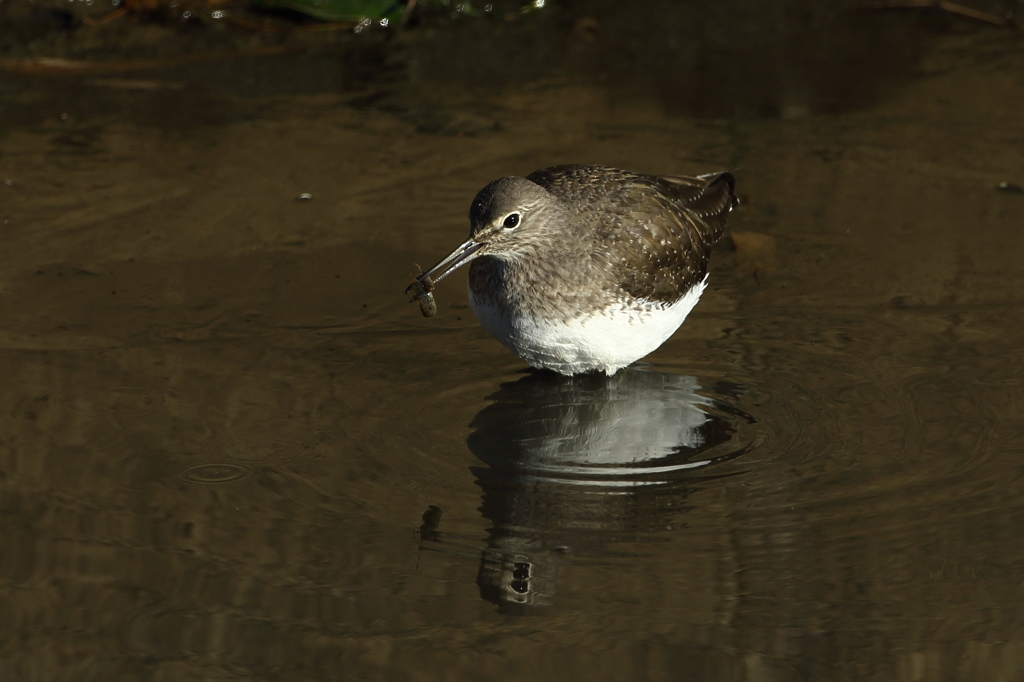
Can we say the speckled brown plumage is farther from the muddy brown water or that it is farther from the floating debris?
the muddy brown water

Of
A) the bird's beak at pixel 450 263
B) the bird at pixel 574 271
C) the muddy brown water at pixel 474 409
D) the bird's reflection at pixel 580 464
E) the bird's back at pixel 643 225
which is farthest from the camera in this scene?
the bird's back at pixel 643 225

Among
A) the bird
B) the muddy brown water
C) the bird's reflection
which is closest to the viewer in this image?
the muddy brown water

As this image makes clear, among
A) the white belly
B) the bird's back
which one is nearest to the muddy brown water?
the white belly

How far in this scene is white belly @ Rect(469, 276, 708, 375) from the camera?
5.43 meters

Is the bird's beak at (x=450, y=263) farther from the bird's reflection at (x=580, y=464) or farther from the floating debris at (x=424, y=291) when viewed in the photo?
the bird's reflection at (x=580, y=464)

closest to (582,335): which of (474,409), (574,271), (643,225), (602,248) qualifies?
(574,271)

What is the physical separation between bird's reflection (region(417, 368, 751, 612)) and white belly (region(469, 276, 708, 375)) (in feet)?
0.74

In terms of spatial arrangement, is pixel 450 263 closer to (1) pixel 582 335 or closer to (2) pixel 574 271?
(2) pixel 574 271

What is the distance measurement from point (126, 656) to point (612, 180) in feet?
10.8

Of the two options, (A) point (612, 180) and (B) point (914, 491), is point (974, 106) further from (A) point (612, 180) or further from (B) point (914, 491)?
(B) point (914, 491)

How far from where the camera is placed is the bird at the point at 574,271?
538 cm

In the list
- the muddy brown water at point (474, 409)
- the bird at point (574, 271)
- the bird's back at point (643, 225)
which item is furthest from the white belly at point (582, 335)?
the muddy brown water at point (474, 409)

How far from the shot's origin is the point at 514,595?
432cm

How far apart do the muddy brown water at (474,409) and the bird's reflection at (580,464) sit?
18 millimetres
